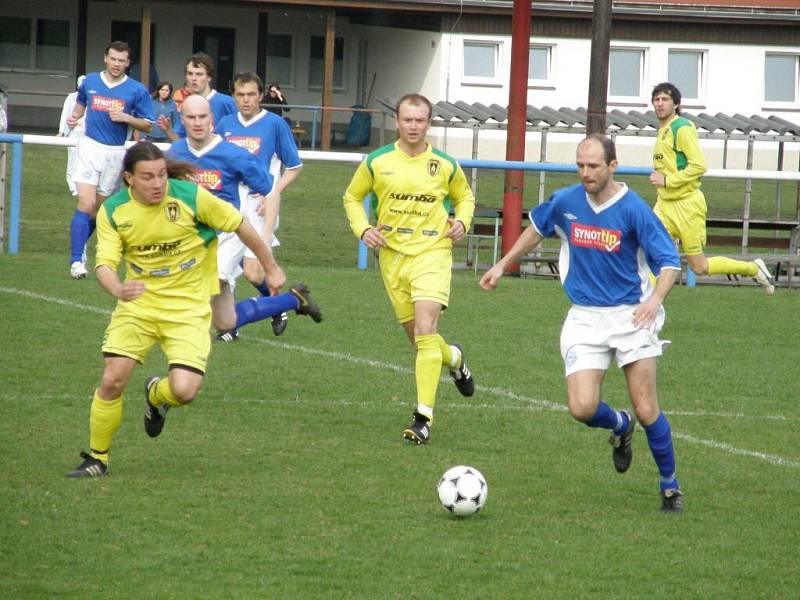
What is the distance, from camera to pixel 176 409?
8.73m

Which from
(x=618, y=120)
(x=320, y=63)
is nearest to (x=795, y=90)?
(x=320, y=63)

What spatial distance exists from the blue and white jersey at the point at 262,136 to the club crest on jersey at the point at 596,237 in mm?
4861

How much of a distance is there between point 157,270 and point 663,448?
2.55m

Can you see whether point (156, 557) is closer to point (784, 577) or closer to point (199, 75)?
point (784, 577)

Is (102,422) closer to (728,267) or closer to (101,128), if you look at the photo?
(728,267)

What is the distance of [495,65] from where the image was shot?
3756 centimetres

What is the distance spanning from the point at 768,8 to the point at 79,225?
89.0 ft

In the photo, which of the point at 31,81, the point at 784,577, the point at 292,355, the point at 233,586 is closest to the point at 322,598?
the point at 233,586

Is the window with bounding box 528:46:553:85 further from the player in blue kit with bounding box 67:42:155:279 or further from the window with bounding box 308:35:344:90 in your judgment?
the player in blue kit with bounding box 67:42:155:279

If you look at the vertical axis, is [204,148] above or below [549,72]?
below

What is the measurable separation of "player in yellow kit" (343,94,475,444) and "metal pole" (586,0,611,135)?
9.52 meters

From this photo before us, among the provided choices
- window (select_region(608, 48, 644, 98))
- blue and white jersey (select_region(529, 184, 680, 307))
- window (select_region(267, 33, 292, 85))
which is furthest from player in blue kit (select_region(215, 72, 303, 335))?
window (select_region(267, 33, 292, 85))

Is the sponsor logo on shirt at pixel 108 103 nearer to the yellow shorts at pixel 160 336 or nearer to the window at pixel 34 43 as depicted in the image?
the yellow shorts at pixel 160 336

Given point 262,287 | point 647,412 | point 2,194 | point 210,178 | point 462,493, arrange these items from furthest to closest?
point 2,194 < point 262,287 < point 210,178 < point 647,412 < point 462,493
